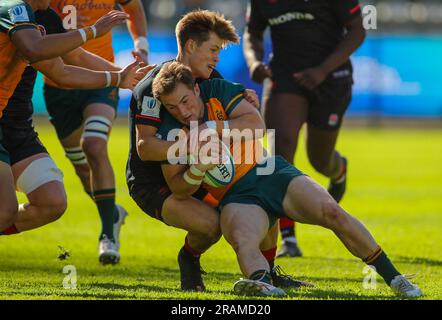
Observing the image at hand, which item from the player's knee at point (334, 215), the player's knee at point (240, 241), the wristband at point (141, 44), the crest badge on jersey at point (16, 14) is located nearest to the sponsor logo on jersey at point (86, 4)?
the wristband at point (141, 44)

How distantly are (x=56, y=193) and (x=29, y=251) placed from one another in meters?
2.30

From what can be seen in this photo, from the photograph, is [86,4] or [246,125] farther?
[86,4]

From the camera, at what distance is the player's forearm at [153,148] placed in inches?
→ 273

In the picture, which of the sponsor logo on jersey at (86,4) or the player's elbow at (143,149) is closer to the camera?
the player's elbow at (143,149)

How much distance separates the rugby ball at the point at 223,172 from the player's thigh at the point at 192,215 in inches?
9.5

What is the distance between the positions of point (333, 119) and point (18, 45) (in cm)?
412

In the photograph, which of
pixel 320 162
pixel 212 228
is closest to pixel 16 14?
pixel 212 228

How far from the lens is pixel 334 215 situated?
22.3 ft

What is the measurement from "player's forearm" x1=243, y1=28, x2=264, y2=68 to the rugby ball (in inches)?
128

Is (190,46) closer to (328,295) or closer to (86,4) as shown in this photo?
(328,295)

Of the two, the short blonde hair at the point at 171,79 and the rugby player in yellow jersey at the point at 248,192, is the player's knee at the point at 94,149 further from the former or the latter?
the short blonde hair at the point at 171,79

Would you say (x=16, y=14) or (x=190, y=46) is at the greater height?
(x=16, y=14)

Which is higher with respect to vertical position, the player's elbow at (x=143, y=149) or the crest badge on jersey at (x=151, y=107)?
the crest badge on jersey at (x=151, y=107)
